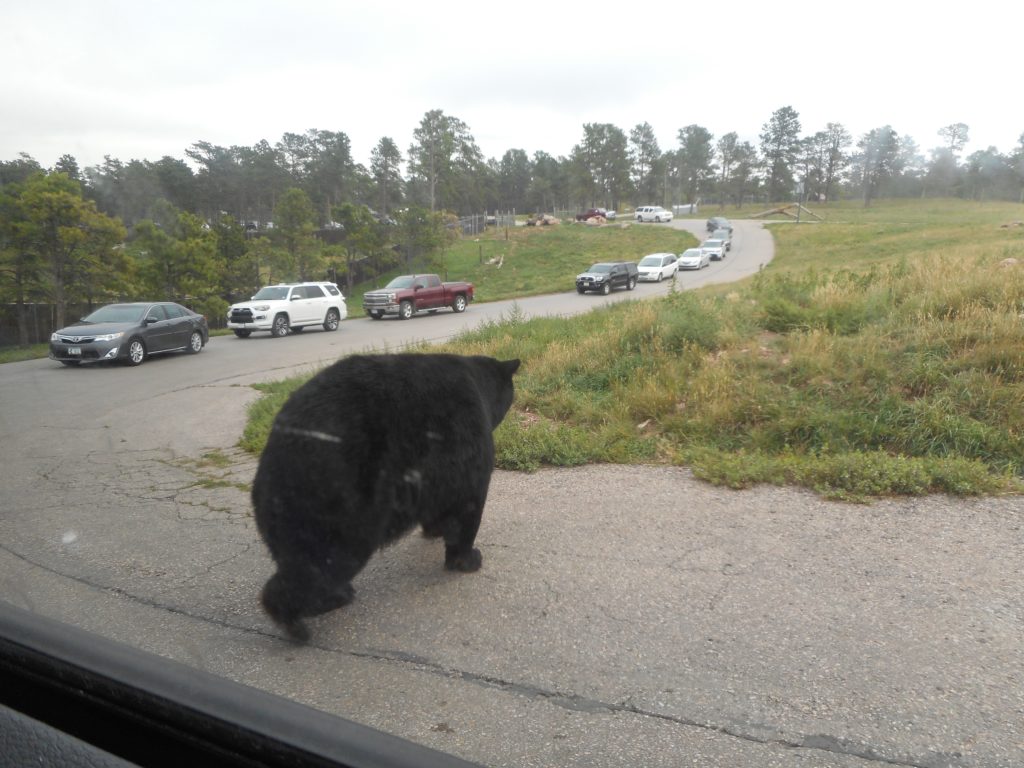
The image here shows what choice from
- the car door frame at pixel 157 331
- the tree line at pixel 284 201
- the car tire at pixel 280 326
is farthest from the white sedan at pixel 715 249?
the car door frame at pixel 157 331

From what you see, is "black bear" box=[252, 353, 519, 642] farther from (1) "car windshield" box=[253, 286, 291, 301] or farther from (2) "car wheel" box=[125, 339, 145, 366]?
(1) "car windshield" box=[253, 286, 291, 301]

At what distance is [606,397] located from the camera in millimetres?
8438

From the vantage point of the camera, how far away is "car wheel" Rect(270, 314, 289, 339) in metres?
22.8

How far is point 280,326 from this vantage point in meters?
22.9

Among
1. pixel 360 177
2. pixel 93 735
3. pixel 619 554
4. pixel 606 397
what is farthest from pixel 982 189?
pixel 93 735

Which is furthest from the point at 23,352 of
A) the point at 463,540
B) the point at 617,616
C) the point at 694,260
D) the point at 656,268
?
the point at 694,260

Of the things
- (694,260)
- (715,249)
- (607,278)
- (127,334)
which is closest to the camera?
(127,334)

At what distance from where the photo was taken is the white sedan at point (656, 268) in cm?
4134

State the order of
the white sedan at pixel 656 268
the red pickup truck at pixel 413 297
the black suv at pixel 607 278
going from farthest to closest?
the white sedan at pixel 656 268, the black suv at pixel 607 278, the red pickup truck at pixel 413 297

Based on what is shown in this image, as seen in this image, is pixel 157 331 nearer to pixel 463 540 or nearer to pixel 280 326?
pixel 280 326

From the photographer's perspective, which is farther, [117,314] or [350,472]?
[117,314]

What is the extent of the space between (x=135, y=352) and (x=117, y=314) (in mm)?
1150

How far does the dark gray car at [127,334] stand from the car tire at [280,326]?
378 centimetres

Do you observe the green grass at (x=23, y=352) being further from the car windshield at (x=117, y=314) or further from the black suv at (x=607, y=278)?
the black suv at (x=607, y=278)
